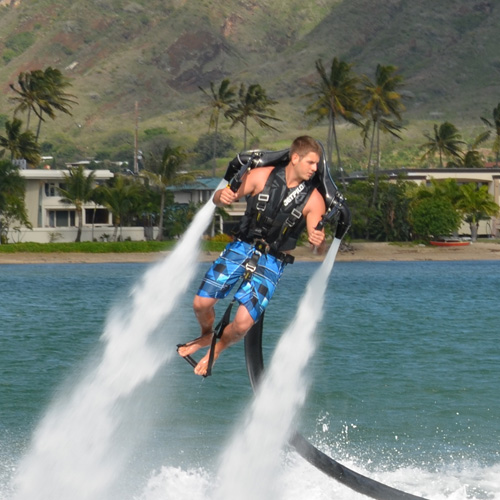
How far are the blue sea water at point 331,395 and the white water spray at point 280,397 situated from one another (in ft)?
5.71

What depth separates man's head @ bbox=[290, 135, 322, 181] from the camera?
8.77 meters

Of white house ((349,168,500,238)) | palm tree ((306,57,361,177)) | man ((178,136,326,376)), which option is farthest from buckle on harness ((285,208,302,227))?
white house ((349,168,500,238))

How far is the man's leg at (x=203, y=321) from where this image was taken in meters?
9.06

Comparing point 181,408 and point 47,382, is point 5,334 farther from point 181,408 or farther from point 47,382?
point 181,408

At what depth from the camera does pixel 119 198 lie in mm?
82938

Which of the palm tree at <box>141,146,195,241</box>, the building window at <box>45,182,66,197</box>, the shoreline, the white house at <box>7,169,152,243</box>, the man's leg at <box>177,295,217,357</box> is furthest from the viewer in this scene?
the shoreline

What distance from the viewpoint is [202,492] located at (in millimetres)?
12516

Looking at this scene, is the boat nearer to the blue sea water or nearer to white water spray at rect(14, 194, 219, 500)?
the blue sea water

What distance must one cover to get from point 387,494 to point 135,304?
3.36 meters

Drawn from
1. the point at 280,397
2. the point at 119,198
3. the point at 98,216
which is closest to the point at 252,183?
the point at 280,397

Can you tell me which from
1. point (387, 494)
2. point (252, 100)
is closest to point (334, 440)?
point (387, 494)

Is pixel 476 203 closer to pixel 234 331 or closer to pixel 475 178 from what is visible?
pixel 475 178

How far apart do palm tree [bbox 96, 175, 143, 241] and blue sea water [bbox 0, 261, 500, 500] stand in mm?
29194

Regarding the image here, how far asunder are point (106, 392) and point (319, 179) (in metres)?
3.32
